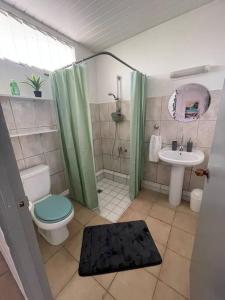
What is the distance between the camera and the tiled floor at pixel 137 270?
106 cm

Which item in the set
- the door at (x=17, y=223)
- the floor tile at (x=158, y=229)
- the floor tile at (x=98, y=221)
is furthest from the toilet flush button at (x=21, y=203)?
the floor tile at (x=158, y=229)

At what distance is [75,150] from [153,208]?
1.39 meters

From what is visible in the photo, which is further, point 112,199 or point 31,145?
point 112,199

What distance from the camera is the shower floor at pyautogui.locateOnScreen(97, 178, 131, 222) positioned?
6.12 ft

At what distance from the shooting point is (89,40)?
1.98 meters

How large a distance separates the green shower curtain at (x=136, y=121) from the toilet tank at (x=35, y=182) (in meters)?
1.19

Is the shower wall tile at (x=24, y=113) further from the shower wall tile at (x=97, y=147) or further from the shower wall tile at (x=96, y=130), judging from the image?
the shower wall tile at (x=97, y=147)

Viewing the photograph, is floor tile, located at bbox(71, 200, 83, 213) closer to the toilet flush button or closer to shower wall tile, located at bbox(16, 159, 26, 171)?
shower wall tile, located at bbox(16, 159, 26, 171)

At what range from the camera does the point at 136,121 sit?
1.82 m

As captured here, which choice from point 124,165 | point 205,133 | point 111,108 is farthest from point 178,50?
point 124,165

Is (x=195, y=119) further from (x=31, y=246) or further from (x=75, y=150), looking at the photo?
(x=31, y=246)

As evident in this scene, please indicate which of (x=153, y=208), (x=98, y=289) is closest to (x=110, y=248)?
(x=98, y=289)

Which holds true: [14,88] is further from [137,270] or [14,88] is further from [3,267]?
[137,270]

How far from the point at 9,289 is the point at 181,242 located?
1611mm
